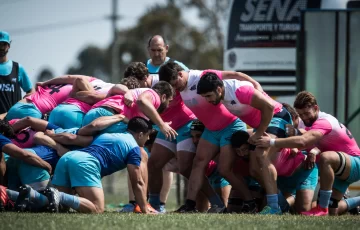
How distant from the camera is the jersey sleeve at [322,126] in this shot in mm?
10318

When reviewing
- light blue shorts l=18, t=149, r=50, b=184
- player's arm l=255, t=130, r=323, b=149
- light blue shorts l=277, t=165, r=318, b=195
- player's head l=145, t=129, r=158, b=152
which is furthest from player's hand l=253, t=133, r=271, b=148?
light blue shorts l=18, t=149, r=50, b=184

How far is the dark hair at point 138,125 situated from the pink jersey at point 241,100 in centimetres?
100

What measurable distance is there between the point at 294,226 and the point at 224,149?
2394mm

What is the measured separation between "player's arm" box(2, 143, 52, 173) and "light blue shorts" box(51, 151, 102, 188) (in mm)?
402

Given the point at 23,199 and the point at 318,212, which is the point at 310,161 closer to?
the point at 318,212

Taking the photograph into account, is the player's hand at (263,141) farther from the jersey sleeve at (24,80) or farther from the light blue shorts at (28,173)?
the jersey sleeve at (24,80)

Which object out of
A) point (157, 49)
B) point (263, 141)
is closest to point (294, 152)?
point (263, 141)

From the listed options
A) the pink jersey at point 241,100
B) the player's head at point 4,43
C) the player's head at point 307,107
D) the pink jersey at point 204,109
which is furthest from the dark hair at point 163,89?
the player's head at point 4,43

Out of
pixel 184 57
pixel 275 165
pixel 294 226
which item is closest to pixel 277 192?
pixel 275 165

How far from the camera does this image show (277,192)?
404 inches

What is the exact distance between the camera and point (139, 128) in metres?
9.84

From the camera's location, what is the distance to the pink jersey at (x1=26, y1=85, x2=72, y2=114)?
1136cm

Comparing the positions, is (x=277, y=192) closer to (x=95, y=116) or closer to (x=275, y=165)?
(x=275, y=165)

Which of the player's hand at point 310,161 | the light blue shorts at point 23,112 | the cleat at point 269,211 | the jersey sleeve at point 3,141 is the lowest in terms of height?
the cleat at point 269,211
